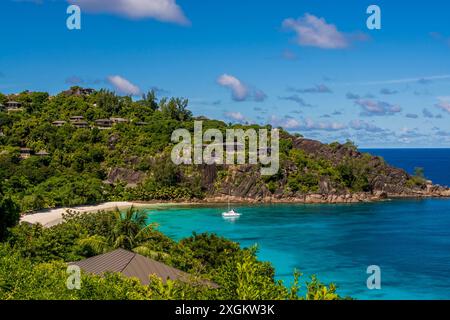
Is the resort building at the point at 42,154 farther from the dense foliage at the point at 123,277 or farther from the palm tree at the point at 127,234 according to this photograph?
the palm tree at the point at 127,234

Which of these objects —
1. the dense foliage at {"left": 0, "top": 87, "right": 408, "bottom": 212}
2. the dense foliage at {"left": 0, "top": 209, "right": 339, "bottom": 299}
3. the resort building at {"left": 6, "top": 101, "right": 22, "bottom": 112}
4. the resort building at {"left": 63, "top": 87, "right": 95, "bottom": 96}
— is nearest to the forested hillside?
the dense foliage at {"left": 0, "top": 87, "right": 408, "bottom": 212}

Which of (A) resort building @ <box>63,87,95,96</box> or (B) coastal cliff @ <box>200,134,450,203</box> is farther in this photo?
(A) resort building @ <box>63,87,95,96</box>

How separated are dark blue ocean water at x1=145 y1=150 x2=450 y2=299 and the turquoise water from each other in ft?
0.19

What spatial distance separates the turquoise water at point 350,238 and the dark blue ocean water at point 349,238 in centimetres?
6

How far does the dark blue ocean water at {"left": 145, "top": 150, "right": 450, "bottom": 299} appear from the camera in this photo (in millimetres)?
33156

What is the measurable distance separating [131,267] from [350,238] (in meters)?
33.8

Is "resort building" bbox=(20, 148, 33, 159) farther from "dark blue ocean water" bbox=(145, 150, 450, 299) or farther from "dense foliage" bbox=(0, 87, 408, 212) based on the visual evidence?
"dark blue ocean water" bbox=(145, 150, 450, 299)

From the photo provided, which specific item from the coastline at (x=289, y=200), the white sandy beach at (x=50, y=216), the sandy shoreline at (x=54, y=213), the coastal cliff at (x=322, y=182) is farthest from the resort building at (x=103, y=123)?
the white sandy beach at (x=50, y=216)

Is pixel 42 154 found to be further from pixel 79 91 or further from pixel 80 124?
pixel 79 91

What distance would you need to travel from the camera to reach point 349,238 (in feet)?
156

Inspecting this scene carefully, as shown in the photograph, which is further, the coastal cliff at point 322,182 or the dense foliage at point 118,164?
the coastal cliff at point 322,182

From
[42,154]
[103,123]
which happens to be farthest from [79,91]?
[42,154]

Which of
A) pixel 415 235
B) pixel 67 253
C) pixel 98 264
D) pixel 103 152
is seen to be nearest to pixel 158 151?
pixel 103 152

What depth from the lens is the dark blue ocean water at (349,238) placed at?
33156 mm
